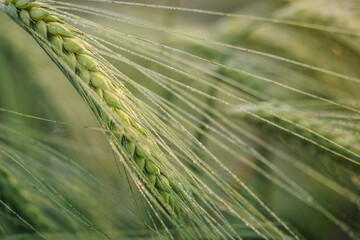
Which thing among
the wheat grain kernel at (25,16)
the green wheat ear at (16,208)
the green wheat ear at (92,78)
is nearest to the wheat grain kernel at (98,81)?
the green wheat ear at (92,78)

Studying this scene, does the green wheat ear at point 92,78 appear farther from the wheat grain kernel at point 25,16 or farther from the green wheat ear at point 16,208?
the green wheat ear at point 16,208

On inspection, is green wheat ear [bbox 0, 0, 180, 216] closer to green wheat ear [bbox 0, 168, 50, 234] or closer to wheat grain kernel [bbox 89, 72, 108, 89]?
wheat grain kernel [bbox 89, 72, 108, 89]

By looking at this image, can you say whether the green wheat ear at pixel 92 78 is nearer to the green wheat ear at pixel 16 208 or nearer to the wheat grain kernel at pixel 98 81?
the wheat grain kernel at pixel 98 81

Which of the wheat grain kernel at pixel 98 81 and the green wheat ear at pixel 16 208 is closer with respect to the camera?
the wheat grain kernel at pixel 98 81

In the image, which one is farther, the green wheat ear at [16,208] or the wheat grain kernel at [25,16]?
the green wheat ear at [16,208]

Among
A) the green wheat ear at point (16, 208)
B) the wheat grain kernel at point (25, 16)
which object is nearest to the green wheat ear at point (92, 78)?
the wheat grain kernel at point (25, 16)

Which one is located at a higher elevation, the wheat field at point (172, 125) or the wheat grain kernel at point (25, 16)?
the wheat grain kernel at point (25, 16)

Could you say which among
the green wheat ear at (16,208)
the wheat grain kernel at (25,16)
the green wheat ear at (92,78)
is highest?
the wheat grain kernel at (25,16)

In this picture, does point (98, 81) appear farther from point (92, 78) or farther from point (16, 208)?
point (16, 208)

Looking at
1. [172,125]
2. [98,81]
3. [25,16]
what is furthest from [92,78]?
[172,125]
